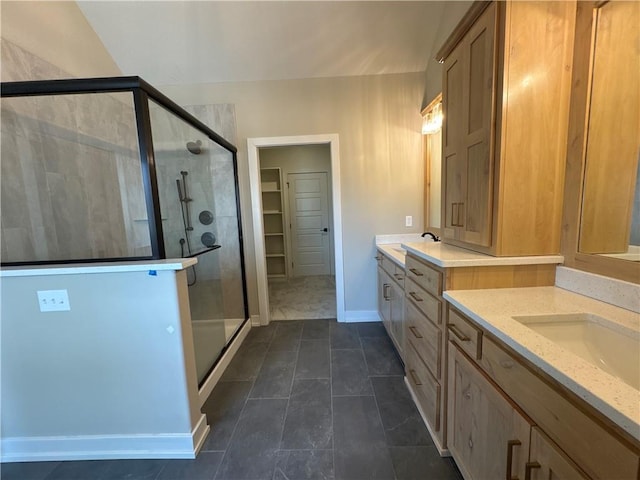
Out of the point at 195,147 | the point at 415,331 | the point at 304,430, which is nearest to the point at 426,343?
the point at 415,331

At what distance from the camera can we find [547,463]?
71 cm

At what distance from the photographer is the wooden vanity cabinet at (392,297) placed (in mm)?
2082

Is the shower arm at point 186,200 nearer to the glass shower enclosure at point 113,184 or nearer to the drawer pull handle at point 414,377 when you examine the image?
the glass shower enclosure at point 113,184

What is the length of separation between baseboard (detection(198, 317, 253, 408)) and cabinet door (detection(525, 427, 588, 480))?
5.77 feet

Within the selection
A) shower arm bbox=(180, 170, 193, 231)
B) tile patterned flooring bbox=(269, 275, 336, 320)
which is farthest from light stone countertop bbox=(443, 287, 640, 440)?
tile patterned flooring bbox=(269, 275, 336, 320)

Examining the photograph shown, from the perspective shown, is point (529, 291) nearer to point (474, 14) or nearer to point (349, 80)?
point (474, 14)

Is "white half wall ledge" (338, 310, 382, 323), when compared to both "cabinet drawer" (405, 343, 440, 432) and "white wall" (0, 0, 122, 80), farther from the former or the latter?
"white wall" (0, 0, 122, 80)

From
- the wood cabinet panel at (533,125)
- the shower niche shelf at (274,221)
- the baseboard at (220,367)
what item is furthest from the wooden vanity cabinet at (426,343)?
the shower niche shelf at (274,221)

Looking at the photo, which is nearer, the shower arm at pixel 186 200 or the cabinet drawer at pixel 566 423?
the cabinet drawer at pixel 566 423

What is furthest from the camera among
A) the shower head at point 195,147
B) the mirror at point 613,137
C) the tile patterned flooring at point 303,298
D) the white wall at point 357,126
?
the tile patterned flooring at point 303,298

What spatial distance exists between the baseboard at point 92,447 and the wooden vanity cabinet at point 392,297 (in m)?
1.58

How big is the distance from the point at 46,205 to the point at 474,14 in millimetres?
2946

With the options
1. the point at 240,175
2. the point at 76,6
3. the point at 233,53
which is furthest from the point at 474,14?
the point at 76,6

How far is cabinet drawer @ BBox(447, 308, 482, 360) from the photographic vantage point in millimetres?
1022
